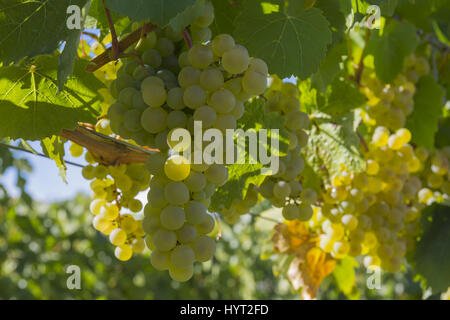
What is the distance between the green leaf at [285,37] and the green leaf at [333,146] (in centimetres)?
39

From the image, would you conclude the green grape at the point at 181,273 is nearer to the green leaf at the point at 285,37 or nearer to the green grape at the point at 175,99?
the green grape at the point at 175,99

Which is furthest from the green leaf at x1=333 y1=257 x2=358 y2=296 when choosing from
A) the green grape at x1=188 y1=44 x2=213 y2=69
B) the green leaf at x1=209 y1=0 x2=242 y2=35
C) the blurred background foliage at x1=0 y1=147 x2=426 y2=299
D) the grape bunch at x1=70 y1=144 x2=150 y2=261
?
the blurred background foliage at x1=0 y1=147 x2=426 y2=299

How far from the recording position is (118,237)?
2.94 feet

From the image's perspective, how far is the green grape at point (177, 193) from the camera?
0.64 m

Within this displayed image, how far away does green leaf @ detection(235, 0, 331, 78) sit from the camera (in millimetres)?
797

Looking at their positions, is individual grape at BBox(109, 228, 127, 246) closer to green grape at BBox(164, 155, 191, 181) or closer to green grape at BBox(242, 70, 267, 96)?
green grape at BBox(164, 155, 191, 181)

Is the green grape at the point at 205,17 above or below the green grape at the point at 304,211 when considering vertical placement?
above

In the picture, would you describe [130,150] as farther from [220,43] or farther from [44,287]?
[44,287]

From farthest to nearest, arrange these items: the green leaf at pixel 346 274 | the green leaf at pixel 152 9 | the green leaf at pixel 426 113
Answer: the green leaf at pixel 346 274, the green leaf at pixel 426 113, the green leaf at pixel 152 9

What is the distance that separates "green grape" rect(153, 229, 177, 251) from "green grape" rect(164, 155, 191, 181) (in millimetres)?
80

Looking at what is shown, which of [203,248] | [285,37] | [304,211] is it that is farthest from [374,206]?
[203,248]

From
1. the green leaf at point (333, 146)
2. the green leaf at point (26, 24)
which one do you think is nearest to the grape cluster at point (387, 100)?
the green leaf at point (333, 146)

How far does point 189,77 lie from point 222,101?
0.22 feet
